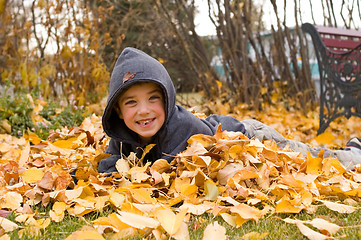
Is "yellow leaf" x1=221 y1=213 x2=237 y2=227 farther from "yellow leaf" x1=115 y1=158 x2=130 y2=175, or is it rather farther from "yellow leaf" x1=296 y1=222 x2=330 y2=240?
"yellow leaf" x1=115 y1=158 x2=130 y2=175

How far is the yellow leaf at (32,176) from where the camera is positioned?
6.68 feet

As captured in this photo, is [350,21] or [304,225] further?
[350,21]

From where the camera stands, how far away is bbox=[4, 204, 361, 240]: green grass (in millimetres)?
1408

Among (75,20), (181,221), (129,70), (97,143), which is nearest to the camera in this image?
(181,221)

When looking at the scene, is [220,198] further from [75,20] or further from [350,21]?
[350,21]

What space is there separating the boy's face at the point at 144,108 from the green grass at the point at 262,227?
2.04 feet

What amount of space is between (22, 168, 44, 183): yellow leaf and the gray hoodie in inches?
13.3

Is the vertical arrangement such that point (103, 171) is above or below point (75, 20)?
below

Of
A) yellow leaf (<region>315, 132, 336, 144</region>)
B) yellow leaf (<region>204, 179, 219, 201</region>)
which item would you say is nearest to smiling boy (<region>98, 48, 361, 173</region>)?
yellow leaf (<region>204, 179, 219, 201</region>)

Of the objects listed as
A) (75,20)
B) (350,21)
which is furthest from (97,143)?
(350,21)

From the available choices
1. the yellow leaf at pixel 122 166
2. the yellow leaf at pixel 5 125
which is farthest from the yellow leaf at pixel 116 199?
the yellow leaf at pixel 5 125

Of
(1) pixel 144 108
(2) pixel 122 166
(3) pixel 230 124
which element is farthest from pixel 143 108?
(3) pixel 230 124

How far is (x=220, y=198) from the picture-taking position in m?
1.73

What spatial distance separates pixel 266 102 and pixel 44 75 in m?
2.85
